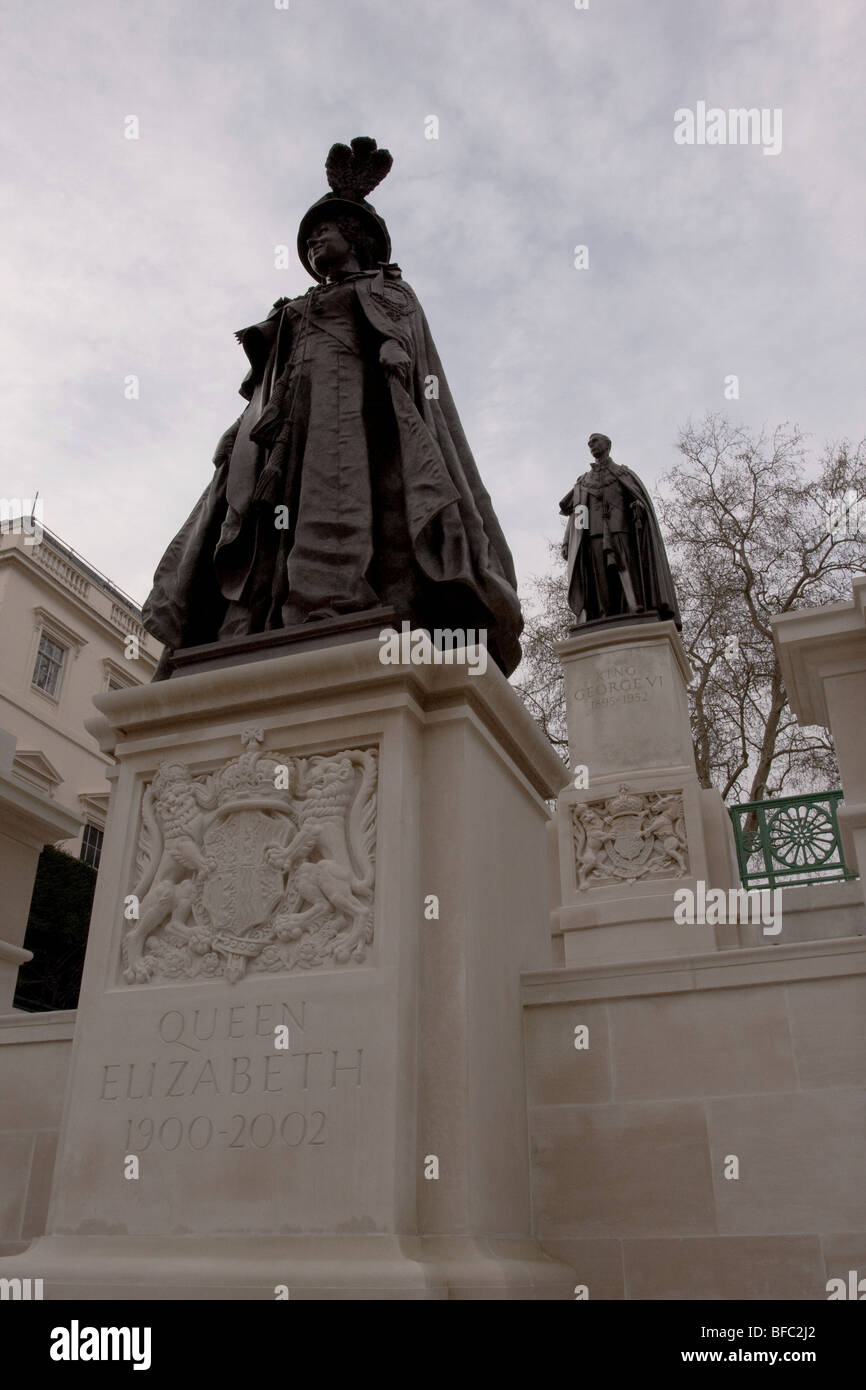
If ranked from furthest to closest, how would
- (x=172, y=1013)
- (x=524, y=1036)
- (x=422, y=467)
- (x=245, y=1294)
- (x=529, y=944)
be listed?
(x=422, y=467) → (x=529, y=944) → (x=524, y=1036) → (x=172, y=1013) → (x=245, y=1294)

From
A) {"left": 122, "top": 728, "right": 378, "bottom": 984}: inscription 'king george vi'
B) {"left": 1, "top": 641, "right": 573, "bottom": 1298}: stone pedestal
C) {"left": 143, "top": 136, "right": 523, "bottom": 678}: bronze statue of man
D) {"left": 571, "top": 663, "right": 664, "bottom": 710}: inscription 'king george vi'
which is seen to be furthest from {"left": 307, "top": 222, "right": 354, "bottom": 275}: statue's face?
{"left": 571, "top": 663, "right": 664, "bottom": 710}: inscription 'king george vi'

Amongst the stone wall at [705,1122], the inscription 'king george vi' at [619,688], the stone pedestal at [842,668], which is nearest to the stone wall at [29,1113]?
the stone wall at [705,1122]

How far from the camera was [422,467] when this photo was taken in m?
5.29

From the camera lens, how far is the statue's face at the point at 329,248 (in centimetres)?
629

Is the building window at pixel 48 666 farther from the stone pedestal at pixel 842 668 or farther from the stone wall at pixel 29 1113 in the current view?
the stone pedestal at pixel 842 668

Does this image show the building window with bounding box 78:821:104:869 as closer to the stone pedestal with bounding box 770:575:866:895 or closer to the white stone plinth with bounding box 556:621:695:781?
the white stone plinth with bounding box 556:621:695:781

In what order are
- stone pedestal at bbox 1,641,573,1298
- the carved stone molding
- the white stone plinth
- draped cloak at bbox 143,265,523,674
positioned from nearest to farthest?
stone pedestal at bbox 1,641,573,1298
draped cloak at bbox 143,265,523,674
the carved stone molding
the white stone plinth

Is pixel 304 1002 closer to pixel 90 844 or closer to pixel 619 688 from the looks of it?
pixel 619 688

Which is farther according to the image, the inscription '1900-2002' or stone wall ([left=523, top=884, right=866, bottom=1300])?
stone wall ([left=523, top=884, right=866, bottom=1300])

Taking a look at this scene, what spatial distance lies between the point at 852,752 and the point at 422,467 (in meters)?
3.00

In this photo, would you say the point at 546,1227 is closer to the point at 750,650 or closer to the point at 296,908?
Answer: the point at 296,908

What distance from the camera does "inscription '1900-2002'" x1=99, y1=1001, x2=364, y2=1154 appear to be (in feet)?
12.1

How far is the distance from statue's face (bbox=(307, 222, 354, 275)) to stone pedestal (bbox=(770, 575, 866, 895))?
3.32 meters
